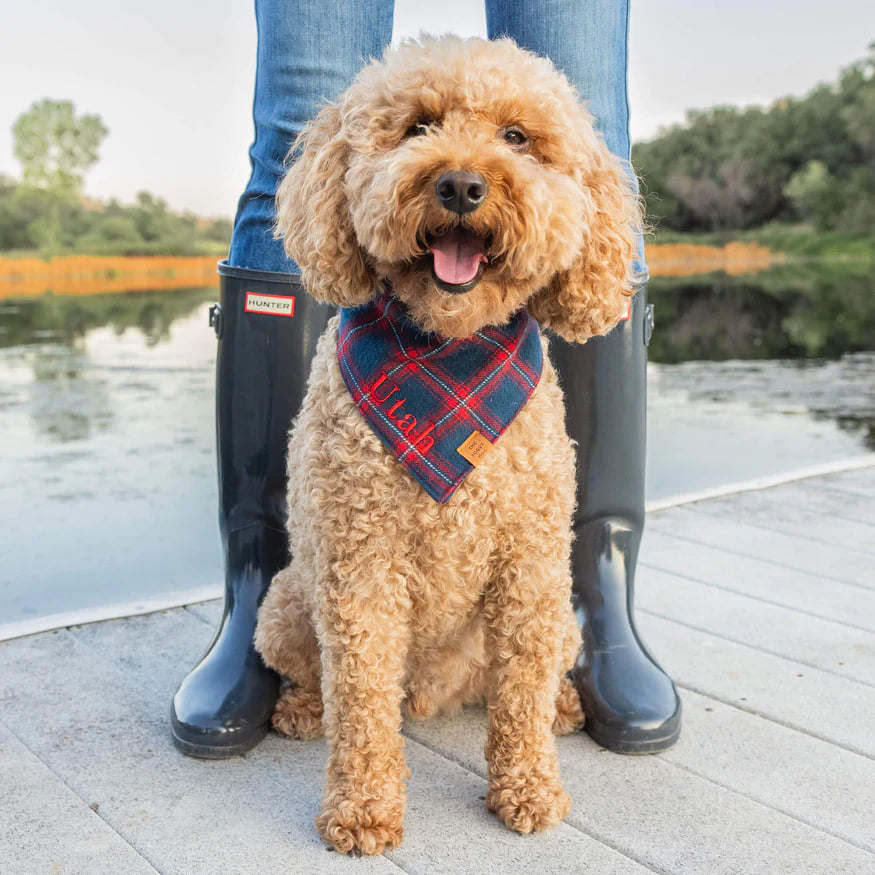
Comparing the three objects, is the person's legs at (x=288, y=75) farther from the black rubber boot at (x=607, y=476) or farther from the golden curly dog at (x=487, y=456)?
the black rubber boot at (x=607, y=476)

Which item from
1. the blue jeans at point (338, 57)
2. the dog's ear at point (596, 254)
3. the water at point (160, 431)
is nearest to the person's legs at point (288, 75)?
the blue jeans at point (338, 57)

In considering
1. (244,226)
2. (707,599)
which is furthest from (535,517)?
(707,599)

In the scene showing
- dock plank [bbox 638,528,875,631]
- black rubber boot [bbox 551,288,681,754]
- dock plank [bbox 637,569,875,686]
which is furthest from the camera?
dock plank [bbox 638,528,875,631]

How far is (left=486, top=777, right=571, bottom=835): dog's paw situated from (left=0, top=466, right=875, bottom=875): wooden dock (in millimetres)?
19

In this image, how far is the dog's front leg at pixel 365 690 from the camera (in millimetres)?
1402

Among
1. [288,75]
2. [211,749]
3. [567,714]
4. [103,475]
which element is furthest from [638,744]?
[103,475]

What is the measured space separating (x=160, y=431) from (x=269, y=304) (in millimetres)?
3283

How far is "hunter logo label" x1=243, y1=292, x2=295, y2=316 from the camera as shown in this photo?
1792 millimetres

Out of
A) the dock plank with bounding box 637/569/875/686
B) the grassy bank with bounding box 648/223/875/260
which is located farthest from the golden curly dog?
the grassy bank with bounding box 648/223/875/260

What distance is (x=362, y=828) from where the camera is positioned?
4.49 ft

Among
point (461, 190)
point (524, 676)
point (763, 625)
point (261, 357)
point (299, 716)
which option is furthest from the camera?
point (763, 625)

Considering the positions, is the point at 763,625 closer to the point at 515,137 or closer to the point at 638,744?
the point at 638,744

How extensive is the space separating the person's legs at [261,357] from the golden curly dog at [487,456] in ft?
0.85

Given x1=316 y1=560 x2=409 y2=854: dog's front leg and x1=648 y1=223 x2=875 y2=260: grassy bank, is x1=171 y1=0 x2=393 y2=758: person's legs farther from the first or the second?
x1=648 y1=223 x2=875 y2=260: grassy bank
